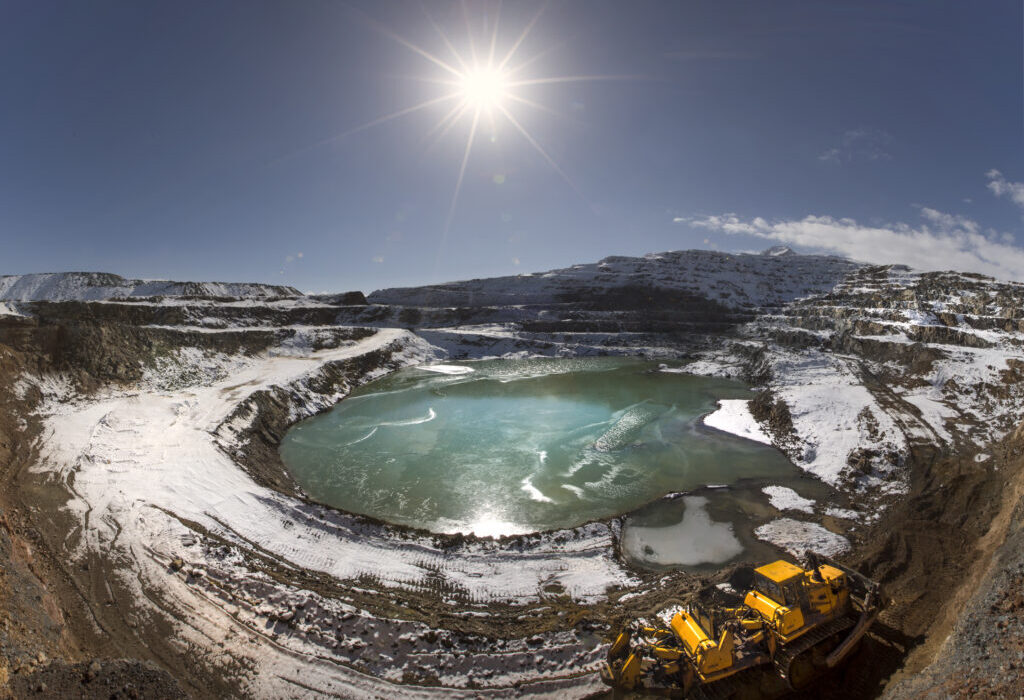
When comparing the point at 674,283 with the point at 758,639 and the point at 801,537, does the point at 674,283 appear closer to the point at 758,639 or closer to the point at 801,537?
the point at 801,537

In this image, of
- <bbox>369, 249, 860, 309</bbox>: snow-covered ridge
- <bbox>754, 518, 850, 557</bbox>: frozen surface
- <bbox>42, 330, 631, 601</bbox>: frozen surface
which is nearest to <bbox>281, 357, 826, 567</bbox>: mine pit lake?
<bbox>754, 518, 850, 557</bbox>: frozen surface

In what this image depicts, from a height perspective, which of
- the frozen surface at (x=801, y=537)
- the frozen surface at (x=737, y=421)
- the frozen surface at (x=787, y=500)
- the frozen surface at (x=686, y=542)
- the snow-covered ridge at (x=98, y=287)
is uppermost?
the snow-covered ridge at (x=98, y=287)

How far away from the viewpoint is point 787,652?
8188 mm

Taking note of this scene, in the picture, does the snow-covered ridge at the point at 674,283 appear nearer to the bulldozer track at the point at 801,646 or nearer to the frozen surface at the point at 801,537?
the frozen surface at the point at 801,537

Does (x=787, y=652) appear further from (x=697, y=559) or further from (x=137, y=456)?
(x=137, y=456)

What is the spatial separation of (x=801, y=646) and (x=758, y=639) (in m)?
0.83

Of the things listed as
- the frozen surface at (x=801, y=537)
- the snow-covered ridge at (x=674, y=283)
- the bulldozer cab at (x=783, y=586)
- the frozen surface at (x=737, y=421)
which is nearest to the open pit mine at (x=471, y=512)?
the frozen surface at (x=801, y=537)

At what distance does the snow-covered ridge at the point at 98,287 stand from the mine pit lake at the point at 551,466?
260 feet

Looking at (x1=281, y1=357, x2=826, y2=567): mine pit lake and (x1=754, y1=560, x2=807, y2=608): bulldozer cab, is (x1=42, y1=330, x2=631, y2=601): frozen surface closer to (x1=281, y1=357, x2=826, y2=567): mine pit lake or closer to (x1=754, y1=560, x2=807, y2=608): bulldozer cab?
(x1=281, y1=357, x2=826, y2=567): mine pit lake

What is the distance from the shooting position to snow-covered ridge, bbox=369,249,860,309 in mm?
90438

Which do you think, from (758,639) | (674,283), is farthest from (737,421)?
(674,283)

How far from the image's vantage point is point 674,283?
96.1 meters

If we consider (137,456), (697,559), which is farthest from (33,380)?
(697,559)

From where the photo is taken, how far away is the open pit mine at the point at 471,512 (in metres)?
8.85
